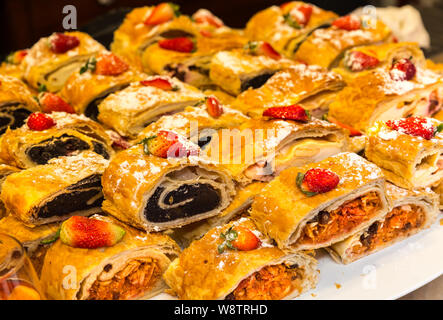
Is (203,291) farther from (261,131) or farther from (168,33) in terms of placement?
(168,33)

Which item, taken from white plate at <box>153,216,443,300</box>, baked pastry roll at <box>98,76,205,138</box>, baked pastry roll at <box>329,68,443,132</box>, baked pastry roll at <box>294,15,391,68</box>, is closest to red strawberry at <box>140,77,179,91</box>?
baked pastry roll at <box>98,76,205,138</box>

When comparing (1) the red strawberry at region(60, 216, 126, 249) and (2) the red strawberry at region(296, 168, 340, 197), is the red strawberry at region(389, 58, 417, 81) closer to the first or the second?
(2) the red strawberry at region(296, 168, 340, 197)

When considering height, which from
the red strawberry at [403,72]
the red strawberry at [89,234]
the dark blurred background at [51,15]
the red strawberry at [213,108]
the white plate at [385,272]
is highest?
the red strawberry at [403,72]

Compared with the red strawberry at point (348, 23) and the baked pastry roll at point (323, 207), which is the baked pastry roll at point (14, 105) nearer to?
the baked pastry roll at point (323, 207)

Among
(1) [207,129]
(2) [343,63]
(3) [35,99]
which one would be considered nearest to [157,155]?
(1) [207,129]

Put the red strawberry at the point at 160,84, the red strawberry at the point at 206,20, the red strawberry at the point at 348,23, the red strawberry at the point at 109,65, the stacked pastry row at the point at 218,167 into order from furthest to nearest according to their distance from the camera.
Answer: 1. the red strawberry at the point at 206,20
2. the red strawberry at the point at 348,23
3. the red strawberry at the point at 109,65
4. the red strawberry at the point at 160,84
5. the stacked pastry row at the point at 218,167

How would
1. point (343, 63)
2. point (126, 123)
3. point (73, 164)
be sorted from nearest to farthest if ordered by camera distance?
point (73, 164), point (126, 123), point (343, 63)

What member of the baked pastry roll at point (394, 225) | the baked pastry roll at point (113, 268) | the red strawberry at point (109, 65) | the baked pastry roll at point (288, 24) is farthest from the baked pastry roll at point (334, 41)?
the baked pastry roll at point (113, 268)

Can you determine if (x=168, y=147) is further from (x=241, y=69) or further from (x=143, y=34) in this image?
(x=143, y=34)
